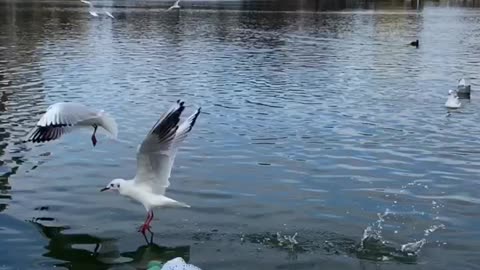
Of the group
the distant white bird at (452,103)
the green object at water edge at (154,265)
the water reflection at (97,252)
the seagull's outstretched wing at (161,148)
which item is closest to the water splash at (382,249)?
the water reflection at (97,252)

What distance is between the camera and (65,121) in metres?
10.9

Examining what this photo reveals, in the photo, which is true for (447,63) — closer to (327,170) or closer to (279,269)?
(327,170)

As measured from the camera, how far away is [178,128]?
33.5ft

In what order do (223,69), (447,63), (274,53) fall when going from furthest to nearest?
(274,53), (447,63), (223,69)

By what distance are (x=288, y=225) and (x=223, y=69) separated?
72.1ft

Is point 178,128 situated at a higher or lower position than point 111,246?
higher

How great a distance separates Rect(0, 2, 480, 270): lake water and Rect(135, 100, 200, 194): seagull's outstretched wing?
1019 millimetres

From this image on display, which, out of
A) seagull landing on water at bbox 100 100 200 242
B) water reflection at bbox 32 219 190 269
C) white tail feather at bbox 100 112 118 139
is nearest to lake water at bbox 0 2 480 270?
water reflection at bbox 32 219 190 269


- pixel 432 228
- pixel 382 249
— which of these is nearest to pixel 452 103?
pixel 432 228

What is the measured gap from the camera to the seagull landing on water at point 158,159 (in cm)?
983

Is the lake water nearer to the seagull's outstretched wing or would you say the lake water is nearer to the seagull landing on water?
the seagull landing on water

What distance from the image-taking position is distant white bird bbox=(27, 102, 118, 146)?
35.7ft

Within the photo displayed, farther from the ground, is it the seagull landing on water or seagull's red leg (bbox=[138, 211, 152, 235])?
the seagull landing on water

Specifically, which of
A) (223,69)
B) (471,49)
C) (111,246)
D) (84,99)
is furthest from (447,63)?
(111,246)
